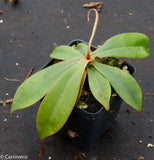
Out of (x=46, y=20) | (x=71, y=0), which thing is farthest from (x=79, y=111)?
A: (x=71, y=0)

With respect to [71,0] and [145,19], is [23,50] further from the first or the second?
[145,19]

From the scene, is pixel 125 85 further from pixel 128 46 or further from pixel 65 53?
pixel 65 53

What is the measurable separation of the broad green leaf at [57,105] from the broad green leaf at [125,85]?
0.43 ft

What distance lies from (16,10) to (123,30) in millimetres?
1073

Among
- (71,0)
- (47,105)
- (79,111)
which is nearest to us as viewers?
(47,105)

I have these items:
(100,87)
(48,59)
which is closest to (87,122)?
(100,87)

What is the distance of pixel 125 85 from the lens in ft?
2.90

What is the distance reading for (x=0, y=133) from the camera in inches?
53.9

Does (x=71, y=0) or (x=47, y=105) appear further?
(x=71, y=0)

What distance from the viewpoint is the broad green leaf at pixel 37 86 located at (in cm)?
84

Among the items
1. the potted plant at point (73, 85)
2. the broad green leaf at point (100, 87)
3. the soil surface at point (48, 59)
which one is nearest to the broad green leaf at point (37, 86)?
the potted plant at point (73, 85)

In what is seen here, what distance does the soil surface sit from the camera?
1.31 meters

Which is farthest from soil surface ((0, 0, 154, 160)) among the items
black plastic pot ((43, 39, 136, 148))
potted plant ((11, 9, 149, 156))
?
potted plant ((11, 9, 149, 156))

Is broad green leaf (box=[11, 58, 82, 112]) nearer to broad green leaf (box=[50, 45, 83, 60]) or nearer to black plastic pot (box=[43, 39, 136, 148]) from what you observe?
broad green leaf (box=[50, 45, 83, 60])
